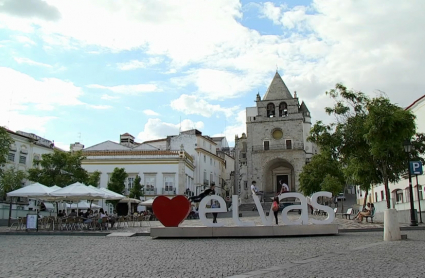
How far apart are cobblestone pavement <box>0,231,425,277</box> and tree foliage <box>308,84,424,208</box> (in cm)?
910

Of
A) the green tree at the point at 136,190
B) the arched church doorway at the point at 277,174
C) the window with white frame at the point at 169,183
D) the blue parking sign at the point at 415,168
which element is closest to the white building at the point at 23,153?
the green tree at the point at 136,190

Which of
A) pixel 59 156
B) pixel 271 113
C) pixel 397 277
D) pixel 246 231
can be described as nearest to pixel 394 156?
pixel 246 231

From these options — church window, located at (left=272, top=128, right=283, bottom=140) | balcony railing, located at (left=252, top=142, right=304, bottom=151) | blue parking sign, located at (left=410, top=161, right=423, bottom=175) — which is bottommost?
blue parking sign, located at (left=410, top=161, right=423, bottom=175)

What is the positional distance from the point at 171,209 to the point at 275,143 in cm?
4716

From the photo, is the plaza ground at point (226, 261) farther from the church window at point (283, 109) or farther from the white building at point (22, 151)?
the church window at point (283, 109)

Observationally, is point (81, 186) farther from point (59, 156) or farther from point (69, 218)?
point (59, 156)

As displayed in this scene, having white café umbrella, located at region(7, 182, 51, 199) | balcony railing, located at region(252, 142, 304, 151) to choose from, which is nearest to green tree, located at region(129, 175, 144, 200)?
balcony railing, located at region(252, 142, 304, 151)

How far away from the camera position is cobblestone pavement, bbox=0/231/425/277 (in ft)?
24.0

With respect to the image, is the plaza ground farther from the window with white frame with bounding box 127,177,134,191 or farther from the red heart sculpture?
the window with white frame with bounding box 127,177,134,191

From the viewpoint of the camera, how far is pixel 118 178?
45.4 m

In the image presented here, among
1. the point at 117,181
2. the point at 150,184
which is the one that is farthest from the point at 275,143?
the point at 117,181

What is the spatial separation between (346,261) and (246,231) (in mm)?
6787

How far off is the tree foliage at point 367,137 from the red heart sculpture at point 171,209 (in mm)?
9866

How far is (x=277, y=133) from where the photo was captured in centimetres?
6266
